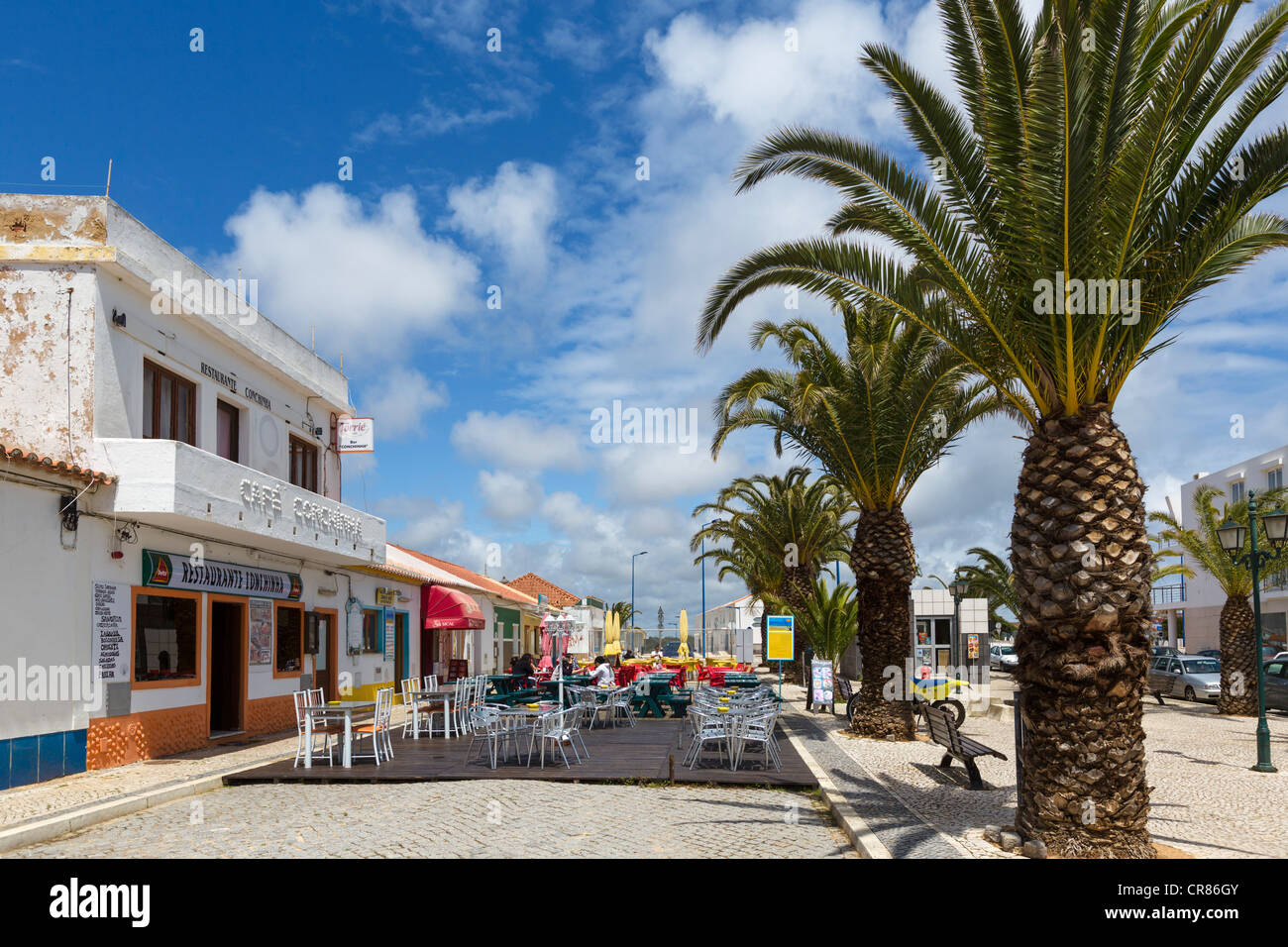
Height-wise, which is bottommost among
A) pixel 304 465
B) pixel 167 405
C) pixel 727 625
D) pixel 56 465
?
pixel 727 625

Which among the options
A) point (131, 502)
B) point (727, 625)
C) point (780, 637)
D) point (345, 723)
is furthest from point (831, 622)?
point (727, 625)

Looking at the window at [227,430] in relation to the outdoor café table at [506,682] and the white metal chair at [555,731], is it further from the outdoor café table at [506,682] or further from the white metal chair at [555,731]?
the white metal chair at [555,731]

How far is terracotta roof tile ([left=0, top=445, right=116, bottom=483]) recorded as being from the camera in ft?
34.3

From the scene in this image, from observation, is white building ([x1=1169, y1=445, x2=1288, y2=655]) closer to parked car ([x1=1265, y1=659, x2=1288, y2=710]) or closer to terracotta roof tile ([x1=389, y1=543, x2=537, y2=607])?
parked car ([x1=1265, y1=659, x2=1288, y2=710])

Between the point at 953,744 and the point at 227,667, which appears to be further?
the point at 227,667

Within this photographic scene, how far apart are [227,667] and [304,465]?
16.9ft

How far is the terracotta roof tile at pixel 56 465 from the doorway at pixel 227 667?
4.70 meters

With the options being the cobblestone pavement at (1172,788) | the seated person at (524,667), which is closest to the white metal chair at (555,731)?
the cobblestone pavement at (1172,788)

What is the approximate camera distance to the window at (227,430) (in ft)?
53.1

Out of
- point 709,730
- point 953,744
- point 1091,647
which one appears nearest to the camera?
point 1091,647

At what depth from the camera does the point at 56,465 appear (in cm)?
1117

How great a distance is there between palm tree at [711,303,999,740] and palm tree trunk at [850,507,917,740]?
0.05 ft

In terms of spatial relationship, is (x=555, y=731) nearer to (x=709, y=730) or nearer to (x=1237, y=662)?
(x=709, y=730)

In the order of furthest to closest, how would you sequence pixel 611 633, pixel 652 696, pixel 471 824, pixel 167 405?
pixel 611 633 < pixel 652 696 < pixel 167 405 < pixel 471 824
